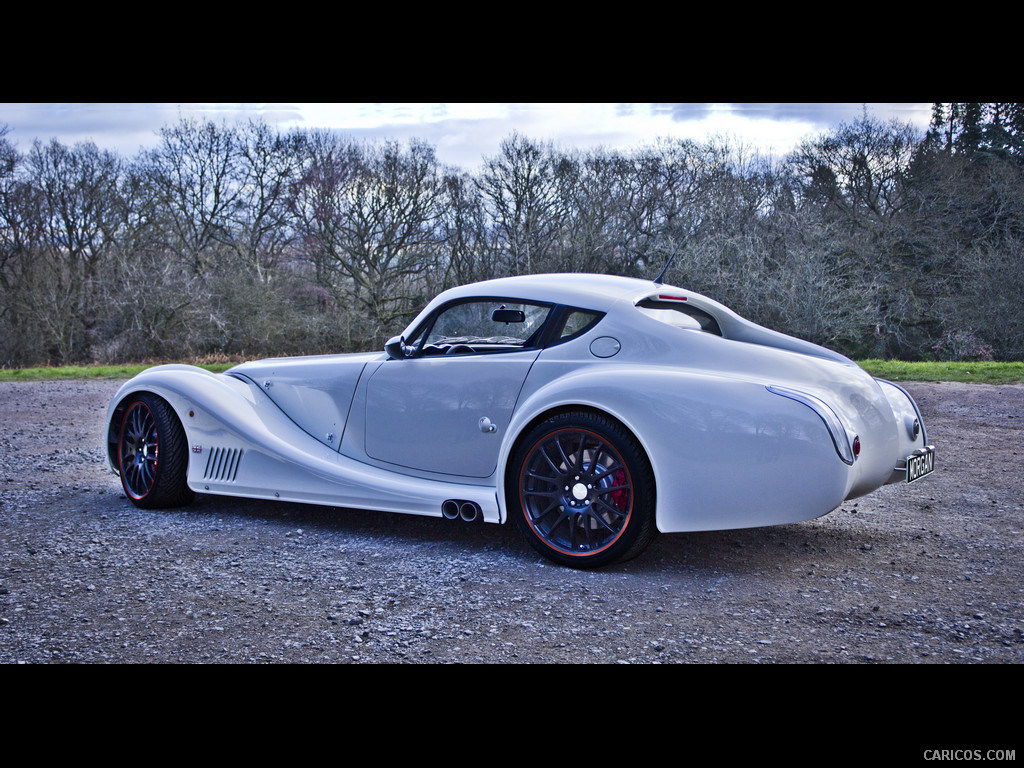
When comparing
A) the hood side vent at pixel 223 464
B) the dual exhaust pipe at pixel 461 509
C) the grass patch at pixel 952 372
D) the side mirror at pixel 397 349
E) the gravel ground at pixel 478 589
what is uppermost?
the side mirror at pixel 397 349

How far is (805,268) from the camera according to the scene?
18688mm

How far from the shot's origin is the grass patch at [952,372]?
12078 millimetres

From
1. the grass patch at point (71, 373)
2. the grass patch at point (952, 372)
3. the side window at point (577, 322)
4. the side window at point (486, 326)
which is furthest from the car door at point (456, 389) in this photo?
the grass patch at point (71, 373)

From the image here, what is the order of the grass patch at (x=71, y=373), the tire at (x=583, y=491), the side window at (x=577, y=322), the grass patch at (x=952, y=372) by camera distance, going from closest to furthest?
the tire at (x=583, y=491), the side window at (x=577, y=322), the grass patch at (x=952, y=372), the grass patch at (x=71, y=373)

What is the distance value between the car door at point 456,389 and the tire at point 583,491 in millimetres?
380

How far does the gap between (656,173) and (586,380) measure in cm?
1801

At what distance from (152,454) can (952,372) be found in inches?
475

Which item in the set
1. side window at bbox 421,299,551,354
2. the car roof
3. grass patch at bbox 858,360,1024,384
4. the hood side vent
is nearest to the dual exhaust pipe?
side window at bbox 421,299,551,354

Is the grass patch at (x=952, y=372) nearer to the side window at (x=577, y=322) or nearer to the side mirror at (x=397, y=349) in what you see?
the side window at (x=577, y=322)

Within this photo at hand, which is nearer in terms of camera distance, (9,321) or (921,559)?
(921,559)

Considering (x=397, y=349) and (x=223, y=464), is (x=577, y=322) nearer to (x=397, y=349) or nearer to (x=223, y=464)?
(x=397, y=349)

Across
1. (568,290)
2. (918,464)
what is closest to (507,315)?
(568,290)
